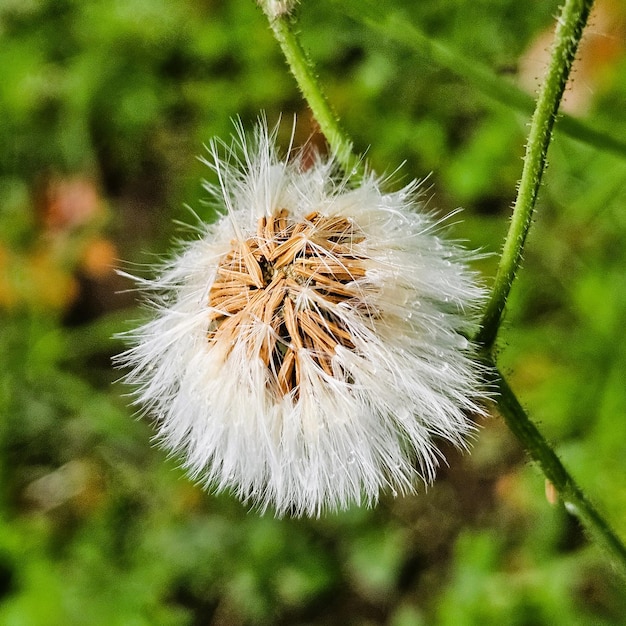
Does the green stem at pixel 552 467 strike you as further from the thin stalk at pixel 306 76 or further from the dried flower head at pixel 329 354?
the thin stalk at pixel 306 76

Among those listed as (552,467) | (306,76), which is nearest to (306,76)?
(306,76)

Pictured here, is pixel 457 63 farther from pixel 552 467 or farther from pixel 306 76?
pixel 552 467

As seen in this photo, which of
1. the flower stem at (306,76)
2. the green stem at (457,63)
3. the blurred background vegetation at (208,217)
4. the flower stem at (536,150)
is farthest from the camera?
the blurred background vegetation at (208,217)

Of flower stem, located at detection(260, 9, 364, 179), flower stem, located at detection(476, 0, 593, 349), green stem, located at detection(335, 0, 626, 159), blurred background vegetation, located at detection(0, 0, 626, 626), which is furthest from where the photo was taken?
blurred background vegetation, located at detection(0, 0, 626, 626)

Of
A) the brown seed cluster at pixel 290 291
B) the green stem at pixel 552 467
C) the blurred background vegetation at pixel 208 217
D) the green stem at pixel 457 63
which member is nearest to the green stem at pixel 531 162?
the green stem at pixel 552 467

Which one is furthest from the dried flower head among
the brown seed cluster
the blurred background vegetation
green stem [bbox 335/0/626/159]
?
the blurred background vegetation

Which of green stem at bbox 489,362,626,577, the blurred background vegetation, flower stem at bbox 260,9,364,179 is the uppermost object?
flower stem at bbox 260,9,364,179

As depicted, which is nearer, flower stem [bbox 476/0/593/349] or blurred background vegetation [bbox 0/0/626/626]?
flower stem [bbox 476/0/593/349]

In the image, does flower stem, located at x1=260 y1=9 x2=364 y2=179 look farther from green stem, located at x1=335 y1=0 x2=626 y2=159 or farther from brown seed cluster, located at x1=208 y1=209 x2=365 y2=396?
green stem, located at x1=335 y1=0 x2=626 y2=159
